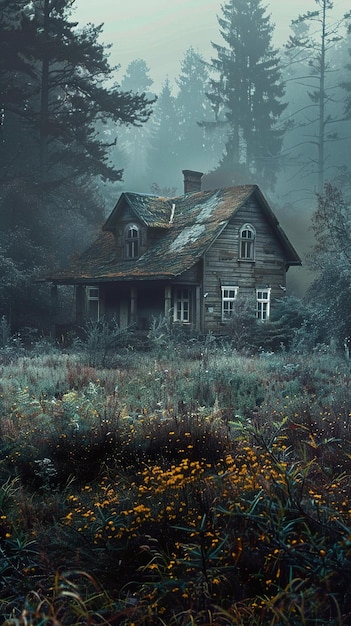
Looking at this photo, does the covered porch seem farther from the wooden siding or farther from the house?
the wooden siding

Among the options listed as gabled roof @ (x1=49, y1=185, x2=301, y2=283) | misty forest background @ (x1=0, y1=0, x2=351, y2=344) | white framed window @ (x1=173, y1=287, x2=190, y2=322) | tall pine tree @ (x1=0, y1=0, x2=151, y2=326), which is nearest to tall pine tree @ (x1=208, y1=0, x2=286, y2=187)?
misty forest background @ (x1=0, y1=0, x2=351, y2=344)

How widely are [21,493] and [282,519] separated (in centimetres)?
292

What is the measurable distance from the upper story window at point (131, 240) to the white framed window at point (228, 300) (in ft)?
13.9

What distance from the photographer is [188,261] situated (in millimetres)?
25281

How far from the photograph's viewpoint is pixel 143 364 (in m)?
15.6

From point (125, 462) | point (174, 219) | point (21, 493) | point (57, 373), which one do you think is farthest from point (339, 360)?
point (174, 219)

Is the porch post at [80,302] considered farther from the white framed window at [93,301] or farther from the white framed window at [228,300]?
the white framed window at [228,300]

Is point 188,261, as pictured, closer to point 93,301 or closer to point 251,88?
point 93,301

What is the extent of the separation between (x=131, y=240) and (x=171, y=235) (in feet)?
5.81

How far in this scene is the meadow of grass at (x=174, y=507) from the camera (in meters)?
3.95

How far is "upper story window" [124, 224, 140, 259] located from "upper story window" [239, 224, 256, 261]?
435 cm

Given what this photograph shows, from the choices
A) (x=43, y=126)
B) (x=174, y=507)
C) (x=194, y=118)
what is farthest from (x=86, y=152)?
(x=194, y=118)

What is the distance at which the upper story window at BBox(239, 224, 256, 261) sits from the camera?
2788 cm

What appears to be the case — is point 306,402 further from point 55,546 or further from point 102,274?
point 102,274
